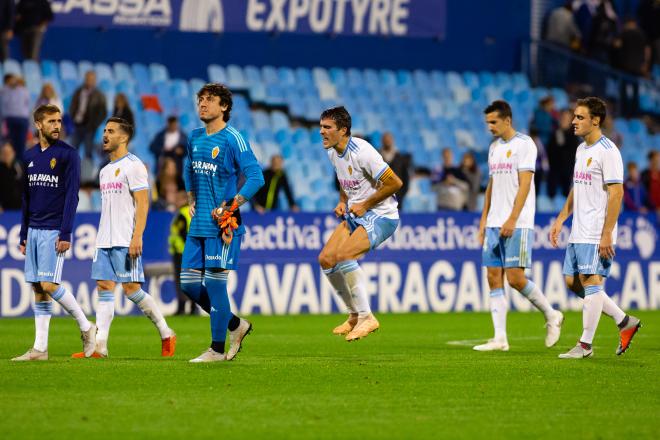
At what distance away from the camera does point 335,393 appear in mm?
9000

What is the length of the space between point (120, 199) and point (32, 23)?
1284cm

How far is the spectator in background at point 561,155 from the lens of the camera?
24438mm

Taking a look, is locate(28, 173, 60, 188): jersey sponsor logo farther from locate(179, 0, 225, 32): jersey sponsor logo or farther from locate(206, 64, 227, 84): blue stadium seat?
locate(179, 0, 225, 32): jersey sponsor logo

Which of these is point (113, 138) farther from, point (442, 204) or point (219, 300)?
point (442, 204)

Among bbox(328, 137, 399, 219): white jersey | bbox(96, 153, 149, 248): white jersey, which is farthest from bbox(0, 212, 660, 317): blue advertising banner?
bbox(328, 137, 399, 219): white jersey

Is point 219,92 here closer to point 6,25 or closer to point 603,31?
point 6,25

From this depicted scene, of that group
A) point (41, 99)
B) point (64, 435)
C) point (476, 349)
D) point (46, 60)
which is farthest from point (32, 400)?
point (46, 60)

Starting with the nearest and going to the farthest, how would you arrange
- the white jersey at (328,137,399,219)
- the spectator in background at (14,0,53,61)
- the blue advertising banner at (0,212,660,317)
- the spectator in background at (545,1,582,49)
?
the white jersey at (328,137,399,219)
the blue advertising banner at (0,212,660,317)
the spectator in background at (14,0,53,61)
the spectator in background at (545,1,582,49)

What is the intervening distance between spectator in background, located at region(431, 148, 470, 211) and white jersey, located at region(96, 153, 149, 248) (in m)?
10.7

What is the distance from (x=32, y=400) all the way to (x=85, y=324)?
3017mm

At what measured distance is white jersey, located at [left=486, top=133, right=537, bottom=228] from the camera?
1267cm

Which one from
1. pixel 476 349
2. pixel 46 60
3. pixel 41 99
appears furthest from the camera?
pixel 46 60

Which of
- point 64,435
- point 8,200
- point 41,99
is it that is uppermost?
point 41,99

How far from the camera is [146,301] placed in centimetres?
1177
